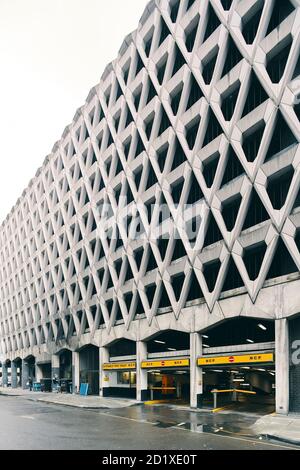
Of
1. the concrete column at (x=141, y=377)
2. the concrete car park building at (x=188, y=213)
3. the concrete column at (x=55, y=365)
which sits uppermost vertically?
the concrete car park building at (x=188, y=213)

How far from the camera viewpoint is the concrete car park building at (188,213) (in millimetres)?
29594

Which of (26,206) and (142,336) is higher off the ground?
(26,206)

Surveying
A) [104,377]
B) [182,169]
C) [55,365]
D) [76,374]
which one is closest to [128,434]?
[182,169]

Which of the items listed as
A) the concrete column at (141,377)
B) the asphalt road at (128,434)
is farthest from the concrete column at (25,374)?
the asphalt road at (128,434)

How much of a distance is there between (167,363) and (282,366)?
12787 mm

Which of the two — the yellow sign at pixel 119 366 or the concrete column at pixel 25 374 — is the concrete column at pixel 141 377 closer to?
the yellow sign at pixel 119 366

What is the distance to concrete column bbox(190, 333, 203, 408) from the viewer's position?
3484 centimetres

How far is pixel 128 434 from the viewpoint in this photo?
810 inches

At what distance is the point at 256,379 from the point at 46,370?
1540 inches

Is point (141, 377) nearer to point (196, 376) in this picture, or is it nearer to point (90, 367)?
point (196, 376)

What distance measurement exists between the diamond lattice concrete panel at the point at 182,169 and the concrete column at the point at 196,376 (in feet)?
9.75

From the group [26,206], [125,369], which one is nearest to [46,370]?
[26,206]

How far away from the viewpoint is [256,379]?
148 feet
